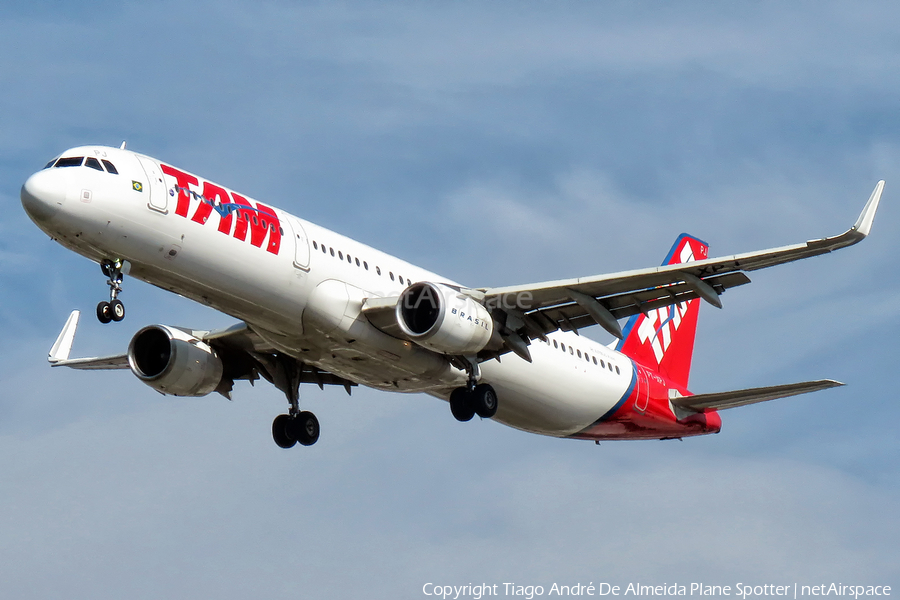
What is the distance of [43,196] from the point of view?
2730 centimetres

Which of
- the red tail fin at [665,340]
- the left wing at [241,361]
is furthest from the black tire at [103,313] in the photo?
the red tail fin at [665,340]

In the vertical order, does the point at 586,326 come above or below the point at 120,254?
above

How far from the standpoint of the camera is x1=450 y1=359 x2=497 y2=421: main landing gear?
33.3 meters

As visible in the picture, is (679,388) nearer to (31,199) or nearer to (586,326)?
(586,326)

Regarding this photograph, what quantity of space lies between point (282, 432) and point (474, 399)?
6.73 m

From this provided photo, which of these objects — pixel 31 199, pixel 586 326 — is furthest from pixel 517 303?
pixel 31 199

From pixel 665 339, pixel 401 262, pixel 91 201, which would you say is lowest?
pixel 91 201

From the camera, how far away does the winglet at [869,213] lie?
2653 centimetres

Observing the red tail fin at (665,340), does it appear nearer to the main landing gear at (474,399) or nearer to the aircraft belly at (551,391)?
the aircraft belly at (551,391)

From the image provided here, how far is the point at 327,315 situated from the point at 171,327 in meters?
6.69

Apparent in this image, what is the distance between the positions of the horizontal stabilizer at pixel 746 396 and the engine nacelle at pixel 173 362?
577 inches

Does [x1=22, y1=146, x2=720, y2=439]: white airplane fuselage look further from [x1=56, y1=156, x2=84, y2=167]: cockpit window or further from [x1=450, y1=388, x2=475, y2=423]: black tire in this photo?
[x1=450, y1=388, x2=475, y2=423]: black tire

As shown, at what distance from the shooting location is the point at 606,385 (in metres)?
37.8

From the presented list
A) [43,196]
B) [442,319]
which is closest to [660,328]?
[442,319]
